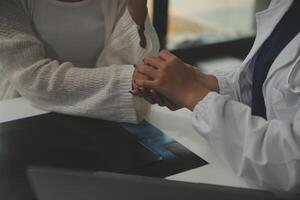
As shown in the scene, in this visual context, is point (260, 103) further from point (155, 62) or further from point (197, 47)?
point (197, 47)

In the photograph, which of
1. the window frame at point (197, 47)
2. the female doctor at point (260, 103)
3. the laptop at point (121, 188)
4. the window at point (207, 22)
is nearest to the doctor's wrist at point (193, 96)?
the female doctor at point (260, 103)

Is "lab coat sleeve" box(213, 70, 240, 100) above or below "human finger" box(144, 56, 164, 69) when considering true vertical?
below

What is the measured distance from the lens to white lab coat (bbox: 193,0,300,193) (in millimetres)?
717

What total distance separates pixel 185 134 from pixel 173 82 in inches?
7.2

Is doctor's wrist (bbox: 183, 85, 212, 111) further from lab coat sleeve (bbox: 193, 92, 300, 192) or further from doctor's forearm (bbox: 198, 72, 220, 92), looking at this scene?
doctor's forearm (bbox: 198, 72, 220, 92)

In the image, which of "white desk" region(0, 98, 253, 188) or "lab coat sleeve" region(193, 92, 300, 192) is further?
"white desk" region(0, 98, 253, 188)

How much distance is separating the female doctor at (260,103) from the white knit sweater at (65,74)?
0.13m

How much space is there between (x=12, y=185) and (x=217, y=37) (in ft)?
8.20

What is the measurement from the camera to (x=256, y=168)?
743mm

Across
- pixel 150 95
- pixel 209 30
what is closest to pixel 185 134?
pixel 150 95

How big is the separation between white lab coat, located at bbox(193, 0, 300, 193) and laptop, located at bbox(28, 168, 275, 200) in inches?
7.5

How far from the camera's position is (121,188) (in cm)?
55

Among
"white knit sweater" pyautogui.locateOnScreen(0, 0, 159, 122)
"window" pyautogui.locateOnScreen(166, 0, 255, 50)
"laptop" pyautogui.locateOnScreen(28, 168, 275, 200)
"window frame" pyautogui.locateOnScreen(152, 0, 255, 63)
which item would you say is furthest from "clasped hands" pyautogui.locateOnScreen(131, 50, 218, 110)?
"window" pyautogui.locateOnScreen(166, 0, 255, 50)

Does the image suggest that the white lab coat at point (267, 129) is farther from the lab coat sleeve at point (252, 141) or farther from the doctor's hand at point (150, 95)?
the doctor's hand at point (150, 95)
